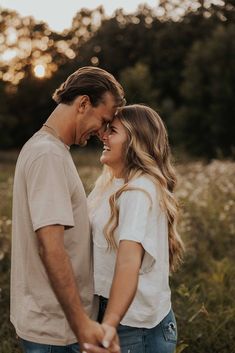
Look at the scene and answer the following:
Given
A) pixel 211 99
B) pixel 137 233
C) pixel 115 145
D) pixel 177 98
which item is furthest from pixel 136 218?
pixel 177 98

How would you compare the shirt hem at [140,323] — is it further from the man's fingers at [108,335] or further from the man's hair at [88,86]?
the man's hair at [88,86]

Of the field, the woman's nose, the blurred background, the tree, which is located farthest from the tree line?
the woman's nose

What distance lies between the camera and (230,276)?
606 cm

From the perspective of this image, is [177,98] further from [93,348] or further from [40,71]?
[93,348]

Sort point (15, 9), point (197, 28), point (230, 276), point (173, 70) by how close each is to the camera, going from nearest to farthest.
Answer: point (230, 276), point (197, 28), point (173, 70), point (15, 9)

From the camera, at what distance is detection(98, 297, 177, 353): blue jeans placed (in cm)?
255

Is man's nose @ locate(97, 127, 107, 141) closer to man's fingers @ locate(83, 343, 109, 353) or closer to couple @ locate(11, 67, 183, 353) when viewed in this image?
couple @ locate(11, 67, 183, 353)

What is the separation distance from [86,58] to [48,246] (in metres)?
43.7

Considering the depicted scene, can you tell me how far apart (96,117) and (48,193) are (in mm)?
539

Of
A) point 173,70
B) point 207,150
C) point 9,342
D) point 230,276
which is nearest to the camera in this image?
point 9,342

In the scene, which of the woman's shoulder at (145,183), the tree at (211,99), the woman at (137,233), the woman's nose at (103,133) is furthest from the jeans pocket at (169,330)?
the tree at (211,99)

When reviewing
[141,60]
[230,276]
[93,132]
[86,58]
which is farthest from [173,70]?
[93,132]

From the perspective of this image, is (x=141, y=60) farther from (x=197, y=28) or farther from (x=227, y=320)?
(x=227, y=320)

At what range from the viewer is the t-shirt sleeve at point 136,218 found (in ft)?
7.81
